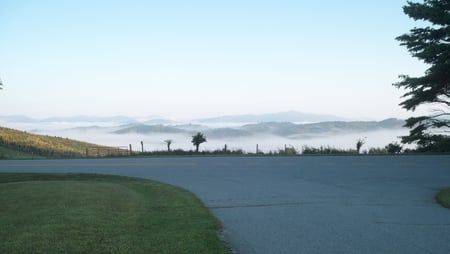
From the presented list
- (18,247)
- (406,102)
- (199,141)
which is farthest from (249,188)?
(199,141)

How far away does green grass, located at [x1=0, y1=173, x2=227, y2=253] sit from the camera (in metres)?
6.74

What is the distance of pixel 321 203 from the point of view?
36.4 ft

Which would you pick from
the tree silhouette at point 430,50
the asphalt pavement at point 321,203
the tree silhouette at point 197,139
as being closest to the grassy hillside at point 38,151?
the tree silhouette at point 197,139

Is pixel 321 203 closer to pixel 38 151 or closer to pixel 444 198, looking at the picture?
pixel 444 198

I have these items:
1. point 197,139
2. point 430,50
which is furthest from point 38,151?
point 430,50

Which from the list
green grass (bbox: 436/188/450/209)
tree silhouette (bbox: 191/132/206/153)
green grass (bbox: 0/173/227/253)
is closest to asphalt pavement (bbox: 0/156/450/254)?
green grass (bbox: 436/188/450/209)

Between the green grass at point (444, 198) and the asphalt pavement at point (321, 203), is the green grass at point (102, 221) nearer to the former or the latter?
the asphalt pavement at point (321, 203)

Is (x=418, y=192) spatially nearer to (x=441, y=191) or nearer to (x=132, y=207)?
(x=441, y=191)

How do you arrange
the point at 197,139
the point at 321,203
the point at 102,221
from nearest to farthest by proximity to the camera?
the point at 102,221, the point at 321,203, the point at 197,139

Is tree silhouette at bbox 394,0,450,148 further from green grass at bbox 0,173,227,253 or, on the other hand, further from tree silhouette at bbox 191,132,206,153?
tree silhouette at bbox 191,132,206,153

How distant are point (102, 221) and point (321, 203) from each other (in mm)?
5350

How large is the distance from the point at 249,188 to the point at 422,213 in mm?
5143

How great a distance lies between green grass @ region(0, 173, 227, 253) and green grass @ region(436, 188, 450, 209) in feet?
19.7

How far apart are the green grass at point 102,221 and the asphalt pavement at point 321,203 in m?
0.65
